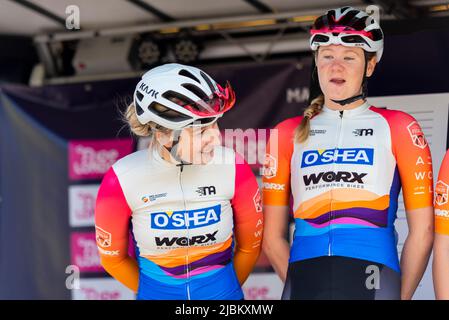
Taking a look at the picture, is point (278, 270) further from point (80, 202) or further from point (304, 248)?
point (80, 202)

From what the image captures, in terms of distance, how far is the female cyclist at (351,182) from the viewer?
266 cm

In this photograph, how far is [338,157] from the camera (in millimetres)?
2711

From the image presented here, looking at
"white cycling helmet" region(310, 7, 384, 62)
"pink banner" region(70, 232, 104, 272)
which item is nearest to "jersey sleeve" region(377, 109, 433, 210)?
"white cycling helmet" region(310, 7, 384, 62)

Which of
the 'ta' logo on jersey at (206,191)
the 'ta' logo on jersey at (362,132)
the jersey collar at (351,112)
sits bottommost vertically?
the 'ta' logo on jersey at (206,191)

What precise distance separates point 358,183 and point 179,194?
1.83ft

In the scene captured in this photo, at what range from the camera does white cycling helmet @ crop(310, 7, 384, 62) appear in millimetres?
2715

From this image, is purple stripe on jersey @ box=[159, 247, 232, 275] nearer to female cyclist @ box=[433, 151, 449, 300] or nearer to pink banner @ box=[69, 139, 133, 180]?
female cyclist @ box=[433, 151, 449, 300]

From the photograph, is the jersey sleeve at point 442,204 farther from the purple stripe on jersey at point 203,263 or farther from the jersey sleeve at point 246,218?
the purple stripe on jersey at point 203,263

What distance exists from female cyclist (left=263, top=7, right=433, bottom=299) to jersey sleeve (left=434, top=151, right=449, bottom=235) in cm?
4

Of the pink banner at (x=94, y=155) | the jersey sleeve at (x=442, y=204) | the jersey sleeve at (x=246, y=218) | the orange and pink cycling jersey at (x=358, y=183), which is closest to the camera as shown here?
the jersey sleeve at (x=442, y=204)

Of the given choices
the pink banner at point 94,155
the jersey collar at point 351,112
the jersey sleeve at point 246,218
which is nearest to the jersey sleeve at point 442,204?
the jersey collar at point 351,112

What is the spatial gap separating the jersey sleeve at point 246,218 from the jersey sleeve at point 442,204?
1.88 ft

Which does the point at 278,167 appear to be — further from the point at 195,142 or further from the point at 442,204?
the point at 442,204
